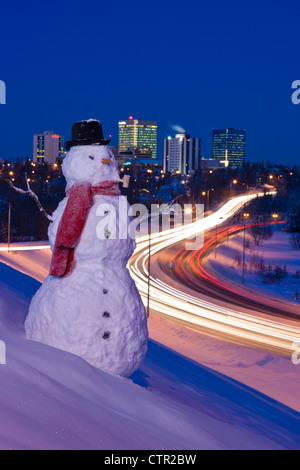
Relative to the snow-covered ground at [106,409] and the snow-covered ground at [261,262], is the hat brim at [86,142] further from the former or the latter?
the snow-covered ground at [261,262]

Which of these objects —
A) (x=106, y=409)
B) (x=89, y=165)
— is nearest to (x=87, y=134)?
(x=89, y=165)

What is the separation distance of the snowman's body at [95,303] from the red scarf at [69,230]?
9 centimetres

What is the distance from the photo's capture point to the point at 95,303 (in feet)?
24.7

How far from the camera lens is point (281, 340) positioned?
2141 cm

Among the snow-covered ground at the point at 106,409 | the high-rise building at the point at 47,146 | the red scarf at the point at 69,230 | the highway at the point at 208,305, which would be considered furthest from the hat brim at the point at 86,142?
the high-rise building at the point at 47,146

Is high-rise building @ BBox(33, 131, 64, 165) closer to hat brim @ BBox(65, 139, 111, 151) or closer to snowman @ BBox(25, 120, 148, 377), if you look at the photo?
hat brim @ BBox(65, 139, 111, 151)

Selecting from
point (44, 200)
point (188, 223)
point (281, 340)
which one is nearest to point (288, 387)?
point (281, 340)

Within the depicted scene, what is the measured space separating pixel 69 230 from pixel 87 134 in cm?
176

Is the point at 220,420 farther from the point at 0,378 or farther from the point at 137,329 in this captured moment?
the point at 0,378

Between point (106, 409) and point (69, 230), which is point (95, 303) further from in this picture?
point (106, 409)

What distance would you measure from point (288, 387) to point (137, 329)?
33.8 ft

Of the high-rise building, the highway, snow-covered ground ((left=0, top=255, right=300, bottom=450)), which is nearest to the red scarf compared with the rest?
snow-covered ground ((left=0, top=255, right=300, bottom=450))

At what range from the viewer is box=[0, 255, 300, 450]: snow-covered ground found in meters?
5.09
